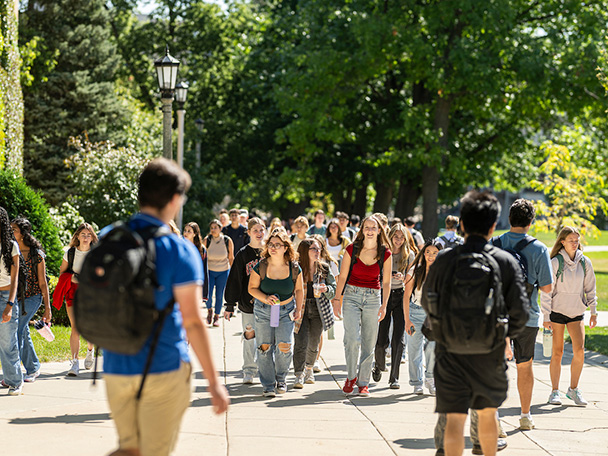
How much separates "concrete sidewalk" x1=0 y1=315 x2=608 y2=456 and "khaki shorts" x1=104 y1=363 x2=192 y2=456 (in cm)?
228

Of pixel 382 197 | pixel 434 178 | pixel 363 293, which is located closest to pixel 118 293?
pixel 363 293

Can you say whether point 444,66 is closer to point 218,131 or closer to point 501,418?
point 218,131

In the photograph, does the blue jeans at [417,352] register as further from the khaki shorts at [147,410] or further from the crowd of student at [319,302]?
the khaki shorts at [147,410]

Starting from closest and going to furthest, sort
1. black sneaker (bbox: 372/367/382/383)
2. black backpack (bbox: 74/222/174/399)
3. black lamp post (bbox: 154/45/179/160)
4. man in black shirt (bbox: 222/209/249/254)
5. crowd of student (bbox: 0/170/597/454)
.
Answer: black backpack (bbox: 74/222/174/399)
crowd of student (bbox: 0/170/597/454)
black sneaker (bbox: 372/367/382/383)
black lamp post (bbox: 154/45/179/160)
man in black shirt (bbox: 222/209/249/254)

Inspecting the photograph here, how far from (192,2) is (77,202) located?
21541 millimetres

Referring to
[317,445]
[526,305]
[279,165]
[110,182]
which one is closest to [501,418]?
[317,445]

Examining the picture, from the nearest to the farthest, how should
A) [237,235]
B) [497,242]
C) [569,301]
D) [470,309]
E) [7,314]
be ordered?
[470,309] < [497,242] < [7,314] < [569,301] < [237,235]

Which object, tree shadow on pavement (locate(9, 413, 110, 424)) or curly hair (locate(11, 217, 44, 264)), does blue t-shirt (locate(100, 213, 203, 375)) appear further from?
curly hair (locate(11, 217, 44, 264))

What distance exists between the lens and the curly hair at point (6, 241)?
779 cm

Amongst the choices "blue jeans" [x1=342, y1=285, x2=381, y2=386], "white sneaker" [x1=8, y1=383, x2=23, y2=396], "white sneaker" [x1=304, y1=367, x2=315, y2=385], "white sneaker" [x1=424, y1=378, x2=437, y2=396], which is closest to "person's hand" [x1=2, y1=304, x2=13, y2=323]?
"white sneaker" [x1=8, y1=383, x2=23, y2=396]

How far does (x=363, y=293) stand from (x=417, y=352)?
3.01 ft

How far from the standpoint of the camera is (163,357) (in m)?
3.76

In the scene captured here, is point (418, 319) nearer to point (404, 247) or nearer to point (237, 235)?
point (404, 247)

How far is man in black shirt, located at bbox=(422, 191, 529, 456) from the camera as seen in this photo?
4.79 metres
